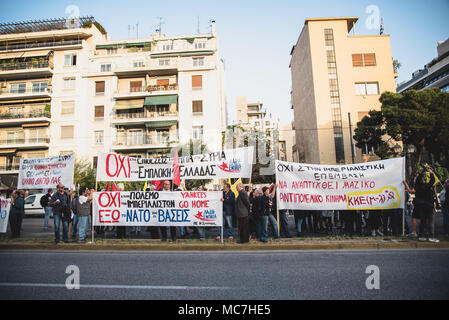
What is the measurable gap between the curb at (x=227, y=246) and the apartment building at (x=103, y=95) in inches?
942

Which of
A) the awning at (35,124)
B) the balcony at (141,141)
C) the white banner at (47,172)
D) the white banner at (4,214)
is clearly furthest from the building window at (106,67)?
the white banner at (4,214)

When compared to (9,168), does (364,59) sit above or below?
above

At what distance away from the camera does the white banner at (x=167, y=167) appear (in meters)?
9.38

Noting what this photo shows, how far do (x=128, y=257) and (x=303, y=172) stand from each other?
227 inches

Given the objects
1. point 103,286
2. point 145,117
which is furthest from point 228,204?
point 145,117

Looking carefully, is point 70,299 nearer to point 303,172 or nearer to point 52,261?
point 52,261

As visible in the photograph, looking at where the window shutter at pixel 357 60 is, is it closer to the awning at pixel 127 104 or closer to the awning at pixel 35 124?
the awning at pixel 127 104

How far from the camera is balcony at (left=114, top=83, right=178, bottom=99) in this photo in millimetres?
33281

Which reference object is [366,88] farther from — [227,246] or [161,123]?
[227,246]

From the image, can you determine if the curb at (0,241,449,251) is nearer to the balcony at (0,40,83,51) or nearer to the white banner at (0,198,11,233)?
the white banner at (0,198,11,233)

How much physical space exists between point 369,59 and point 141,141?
1185 inches

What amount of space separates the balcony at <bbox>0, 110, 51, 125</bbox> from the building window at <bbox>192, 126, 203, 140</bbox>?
59.0 ft

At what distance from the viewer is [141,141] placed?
33.1 metres

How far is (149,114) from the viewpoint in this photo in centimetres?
3353
